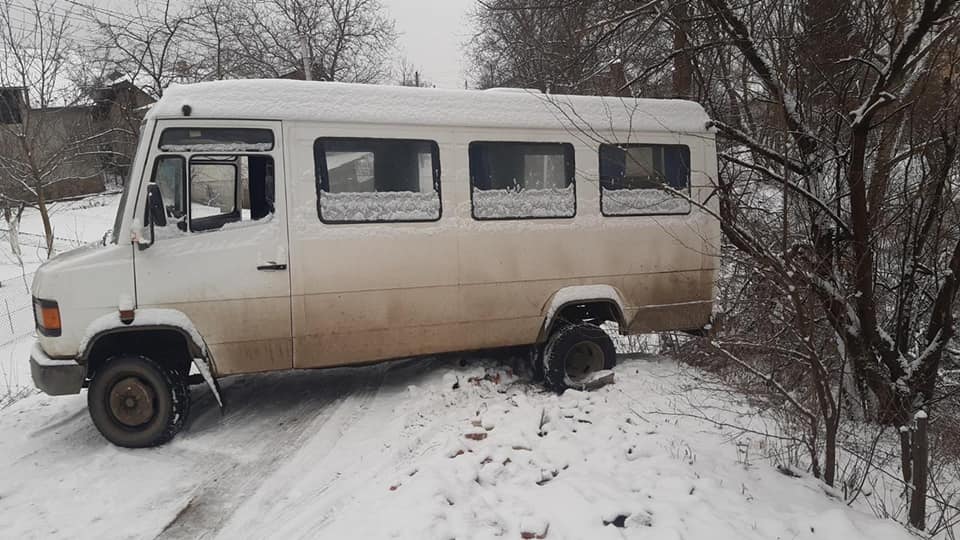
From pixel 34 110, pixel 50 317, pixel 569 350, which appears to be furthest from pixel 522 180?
pixel 34 110

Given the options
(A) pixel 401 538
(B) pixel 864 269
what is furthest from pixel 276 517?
(B) pixel 864 269

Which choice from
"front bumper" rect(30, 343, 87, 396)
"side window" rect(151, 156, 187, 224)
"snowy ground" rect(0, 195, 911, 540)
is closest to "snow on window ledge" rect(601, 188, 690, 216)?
"snowy ground" rect(0, 195, 911, 540)

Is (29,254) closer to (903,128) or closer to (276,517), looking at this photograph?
(276,517)

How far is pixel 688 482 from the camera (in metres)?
3.76

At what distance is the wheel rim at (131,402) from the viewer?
4863 millimetres

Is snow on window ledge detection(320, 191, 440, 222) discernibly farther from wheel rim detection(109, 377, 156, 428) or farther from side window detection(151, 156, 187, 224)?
wheel rim detection(109, 377, 156, 428)

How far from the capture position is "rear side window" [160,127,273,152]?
4707 millimetres

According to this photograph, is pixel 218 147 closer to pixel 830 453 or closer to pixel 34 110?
pixel 830 453

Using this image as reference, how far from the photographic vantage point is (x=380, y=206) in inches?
204

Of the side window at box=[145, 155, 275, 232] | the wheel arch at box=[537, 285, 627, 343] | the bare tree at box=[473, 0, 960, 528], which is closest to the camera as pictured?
the bare tree at box=[473, 0, 960, 528]

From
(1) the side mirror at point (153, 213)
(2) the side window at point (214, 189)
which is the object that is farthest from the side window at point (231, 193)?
(1) the side mirror at point (153, 213)

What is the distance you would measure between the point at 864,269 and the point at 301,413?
16.5 feet

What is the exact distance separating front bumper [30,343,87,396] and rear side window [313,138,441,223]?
2.25 meters

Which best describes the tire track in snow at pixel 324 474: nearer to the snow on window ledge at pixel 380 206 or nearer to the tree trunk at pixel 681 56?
the snow on window ledge at pixel 380 206
